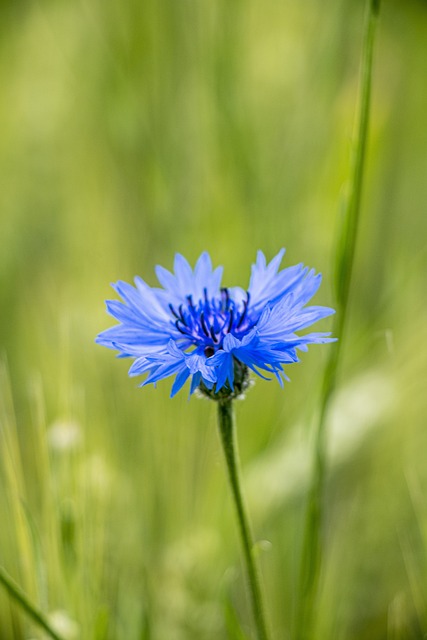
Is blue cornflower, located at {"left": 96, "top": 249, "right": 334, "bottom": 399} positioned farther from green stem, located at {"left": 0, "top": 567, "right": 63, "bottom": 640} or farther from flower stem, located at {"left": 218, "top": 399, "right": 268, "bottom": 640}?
green stem, located at {"left": 0, "top": 567, "right": 63, "bottom": 640}

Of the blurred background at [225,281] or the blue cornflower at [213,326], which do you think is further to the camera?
the blurred background at [225,281]

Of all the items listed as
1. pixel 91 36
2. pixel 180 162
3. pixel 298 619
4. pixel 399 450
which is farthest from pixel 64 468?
pixel 91 36

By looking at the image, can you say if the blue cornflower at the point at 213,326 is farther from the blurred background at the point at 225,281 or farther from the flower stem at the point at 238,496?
the blurred background at the point at 225,281

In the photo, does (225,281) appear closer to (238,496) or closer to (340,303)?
(340,303)

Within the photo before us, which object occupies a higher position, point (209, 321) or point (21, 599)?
point (209, 321)

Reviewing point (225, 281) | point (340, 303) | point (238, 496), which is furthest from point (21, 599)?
point (225, 281)

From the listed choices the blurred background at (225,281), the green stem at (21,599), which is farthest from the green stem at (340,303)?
the green stem at (21,599)

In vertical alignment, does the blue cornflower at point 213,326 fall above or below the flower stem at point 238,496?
above
